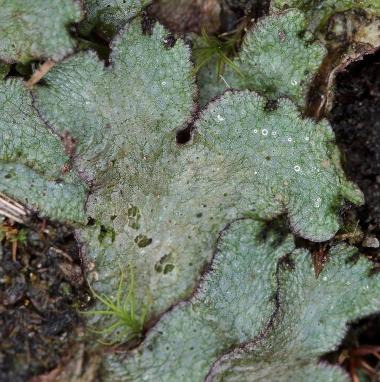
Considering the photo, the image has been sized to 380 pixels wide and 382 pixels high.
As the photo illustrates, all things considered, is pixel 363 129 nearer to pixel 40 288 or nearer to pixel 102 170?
pixel 102 170

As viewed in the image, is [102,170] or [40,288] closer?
[102,170]

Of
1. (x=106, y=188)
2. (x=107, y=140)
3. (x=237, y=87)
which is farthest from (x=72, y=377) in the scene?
(x=237, y=87)

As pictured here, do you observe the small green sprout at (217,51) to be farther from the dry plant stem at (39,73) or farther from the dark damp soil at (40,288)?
the dark damp soil at (40,288)

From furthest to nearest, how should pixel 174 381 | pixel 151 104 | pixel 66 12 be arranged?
pixel 174 381 < pixel 151 104 < pixel 66 12

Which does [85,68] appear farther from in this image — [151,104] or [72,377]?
[72,377]

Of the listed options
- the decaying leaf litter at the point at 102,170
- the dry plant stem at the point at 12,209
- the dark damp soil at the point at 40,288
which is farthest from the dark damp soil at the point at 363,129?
the dry plant stem at the point at 12,209

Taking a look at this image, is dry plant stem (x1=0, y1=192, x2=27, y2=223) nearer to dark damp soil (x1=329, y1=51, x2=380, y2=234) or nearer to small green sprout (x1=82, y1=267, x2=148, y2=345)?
small green sprout (x1=82, y1=267, x2=148, y2=345)

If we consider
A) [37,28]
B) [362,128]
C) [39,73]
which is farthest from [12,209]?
[362,128]

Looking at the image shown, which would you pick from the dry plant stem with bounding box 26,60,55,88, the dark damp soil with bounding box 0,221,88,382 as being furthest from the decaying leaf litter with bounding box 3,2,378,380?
the dark damp soil with bounding box 0,221,88,382
